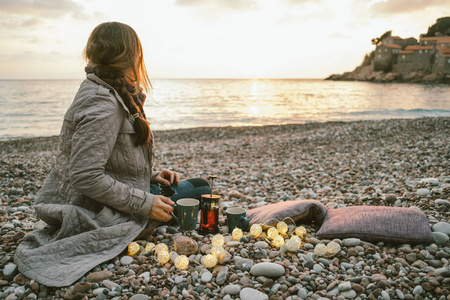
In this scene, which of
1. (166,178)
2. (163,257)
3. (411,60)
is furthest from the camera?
(411,60)

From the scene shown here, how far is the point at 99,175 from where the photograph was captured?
2402 mm

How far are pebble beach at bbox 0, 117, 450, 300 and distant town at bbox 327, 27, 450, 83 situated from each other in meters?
78.2

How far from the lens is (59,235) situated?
259 cm

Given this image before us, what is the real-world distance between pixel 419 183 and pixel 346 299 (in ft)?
11.6

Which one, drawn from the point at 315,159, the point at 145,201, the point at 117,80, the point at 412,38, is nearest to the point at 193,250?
the point at 145,201

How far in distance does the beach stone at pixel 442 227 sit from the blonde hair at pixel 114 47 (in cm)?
332

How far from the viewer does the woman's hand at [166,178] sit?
3.46 m

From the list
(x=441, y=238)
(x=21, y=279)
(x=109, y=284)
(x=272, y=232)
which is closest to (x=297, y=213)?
(x=272, y=232)

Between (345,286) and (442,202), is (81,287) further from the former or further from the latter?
(442,202)

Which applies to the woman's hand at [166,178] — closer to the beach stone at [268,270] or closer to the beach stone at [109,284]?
the beach stone at [109,284]

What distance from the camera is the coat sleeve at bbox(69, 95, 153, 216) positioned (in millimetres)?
2332

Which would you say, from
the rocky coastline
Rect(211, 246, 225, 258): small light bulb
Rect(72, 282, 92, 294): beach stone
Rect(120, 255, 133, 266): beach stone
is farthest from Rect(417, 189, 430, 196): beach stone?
the rocky coastline

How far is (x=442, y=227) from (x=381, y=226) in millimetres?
662

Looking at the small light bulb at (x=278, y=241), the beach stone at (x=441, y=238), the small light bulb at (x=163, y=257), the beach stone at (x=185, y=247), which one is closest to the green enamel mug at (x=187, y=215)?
the beach stone at (x=185, y=247)
